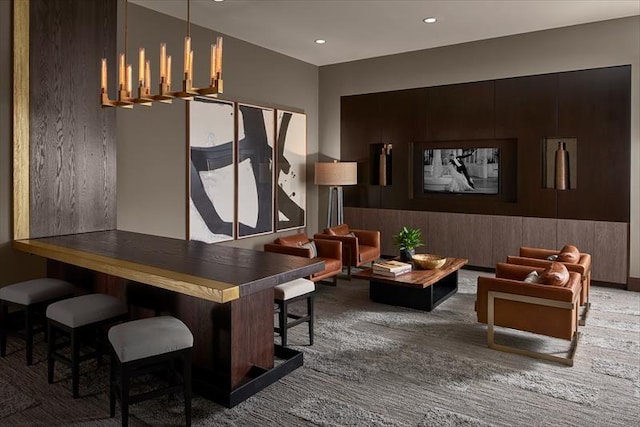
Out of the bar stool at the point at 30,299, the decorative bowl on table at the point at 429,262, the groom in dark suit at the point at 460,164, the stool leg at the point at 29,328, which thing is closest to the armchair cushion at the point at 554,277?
the decorative bowl on table at the point at 429,262

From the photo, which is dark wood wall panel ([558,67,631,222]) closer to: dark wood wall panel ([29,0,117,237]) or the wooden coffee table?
the wooden coffee table

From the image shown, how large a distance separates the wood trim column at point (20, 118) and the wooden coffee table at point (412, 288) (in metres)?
3.04

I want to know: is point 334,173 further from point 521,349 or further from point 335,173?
point 521,349

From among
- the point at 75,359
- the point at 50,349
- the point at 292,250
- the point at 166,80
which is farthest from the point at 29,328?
the point at 292,250

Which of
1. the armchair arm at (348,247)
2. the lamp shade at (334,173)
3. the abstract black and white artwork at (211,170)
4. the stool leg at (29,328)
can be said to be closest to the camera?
the stool leg at (29,328)

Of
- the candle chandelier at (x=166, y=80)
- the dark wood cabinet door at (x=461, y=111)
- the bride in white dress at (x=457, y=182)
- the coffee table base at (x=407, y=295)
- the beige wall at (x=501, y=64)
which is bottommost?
the coffee table base at (x=407, y=295)

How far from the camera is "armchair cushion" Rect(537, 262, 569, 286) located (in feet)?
11.4

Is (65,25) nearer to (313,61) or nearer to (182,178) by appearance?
(182,178)

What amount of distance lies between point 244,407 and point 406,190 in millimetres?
5105

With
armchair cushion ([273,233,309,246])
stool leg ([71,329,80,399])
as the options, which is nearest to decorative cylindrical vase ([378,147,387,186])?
armchair cushion ([273,233,309,246])

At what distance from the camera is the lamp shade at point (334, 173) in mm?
6969

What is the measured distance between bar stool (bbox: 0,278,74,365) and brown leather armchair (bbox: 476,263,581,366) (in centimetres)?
317

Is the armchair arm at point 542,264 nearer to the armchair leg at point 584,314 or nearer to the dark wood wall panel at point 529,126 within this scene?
the armchair leg at point 584,314

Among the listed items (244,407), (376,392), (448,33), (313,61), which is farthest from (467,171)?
(244,407)
